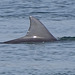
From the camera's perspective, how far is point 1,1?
31.1 m

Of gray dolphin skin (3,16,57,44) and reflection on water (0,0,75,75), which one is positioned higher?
gray dolphin skin (3,16,57,44)

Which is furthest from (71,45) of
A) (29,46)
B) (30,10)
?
(30,10)

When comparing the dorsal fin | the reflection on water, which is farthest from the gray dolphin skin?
the reflection on water

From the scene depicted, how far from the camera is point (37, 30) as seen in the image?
739 inches

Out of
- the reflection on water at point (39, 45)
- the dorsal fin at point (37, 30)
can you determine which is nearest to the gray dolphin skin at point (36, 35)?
the dorsal fin at point (37, 30)

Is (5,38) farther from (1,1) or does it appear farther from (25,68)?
(1,1)

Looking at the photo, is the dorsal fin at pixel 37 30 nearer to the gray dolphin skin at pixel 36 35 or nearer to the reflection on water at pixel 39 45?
the gray dolphin skin at pixel 36 35

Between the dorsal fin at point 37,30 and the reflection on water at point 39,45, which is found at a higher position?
the dorsal fin at point 37,30

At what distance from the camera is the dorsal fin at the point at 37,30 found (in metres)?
18.7

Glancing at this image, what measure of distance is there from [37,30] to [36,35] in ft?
0.61

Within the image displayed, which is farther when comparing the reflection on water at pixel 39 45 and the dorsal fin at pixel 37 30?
the dorsal fin at pixel 37 30

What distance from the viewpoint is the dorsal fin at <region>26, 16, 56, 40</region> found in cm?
1867

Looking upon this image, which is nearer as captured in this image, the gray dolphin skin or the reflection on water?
the reflection on water

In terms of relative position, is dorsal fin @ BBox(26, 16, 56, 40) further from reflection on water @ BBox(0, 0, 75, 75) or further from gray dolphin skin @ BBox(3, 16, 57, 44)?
reflection on water @ BBox(0, 0, 75, 75)
